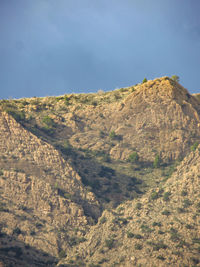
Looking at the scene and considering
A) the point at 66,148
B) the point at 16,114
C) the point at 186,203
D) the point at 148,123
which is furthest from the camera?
the point at 16,114

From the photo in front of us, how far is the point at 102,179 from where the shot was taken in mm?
57688

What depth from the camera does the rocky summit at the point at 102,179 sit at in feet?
139

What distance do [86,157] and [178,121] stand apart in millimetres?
21525

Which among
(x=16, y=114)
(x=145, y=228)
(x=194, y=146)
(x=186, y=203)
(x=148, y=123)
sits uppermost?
(x=148, y=123)

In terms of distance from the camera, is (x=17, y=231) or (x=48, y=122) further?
(x=48, y=122)

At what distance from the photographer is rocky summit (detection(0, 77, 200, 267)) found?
42.3 metres

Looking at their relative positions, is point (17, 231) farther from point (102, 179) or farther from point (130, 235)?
point (102, 179)

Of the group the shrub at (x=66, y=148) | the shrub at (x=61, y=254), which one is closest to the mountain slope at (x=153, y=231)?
the shrub at (x=61, y=254)

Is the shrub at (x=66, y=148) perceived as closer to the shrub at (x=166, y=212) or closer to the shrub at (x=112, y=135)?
the shrub at (x=112, y=135)

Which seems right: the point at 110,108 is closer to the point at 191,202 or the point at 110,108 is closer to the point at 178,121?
the point at 178,121

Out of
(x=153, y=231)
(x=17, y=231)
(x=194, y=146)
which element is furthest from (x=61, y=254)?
(x=194, y=146)

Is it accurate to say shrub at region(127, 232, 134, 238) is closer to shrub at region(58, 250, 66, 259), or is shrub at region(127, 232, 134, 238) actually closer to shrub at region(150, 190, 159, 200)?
shrub at region(58, 250, 66, 259)

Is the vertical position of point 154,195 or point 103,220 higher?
point 154,195

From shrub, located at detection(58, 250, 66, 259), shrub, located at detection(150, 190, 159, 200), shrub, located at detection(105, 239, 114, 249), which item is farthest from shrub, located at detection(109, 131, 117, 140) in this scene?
shrub, located at detection(58, 250, 66, 259)
